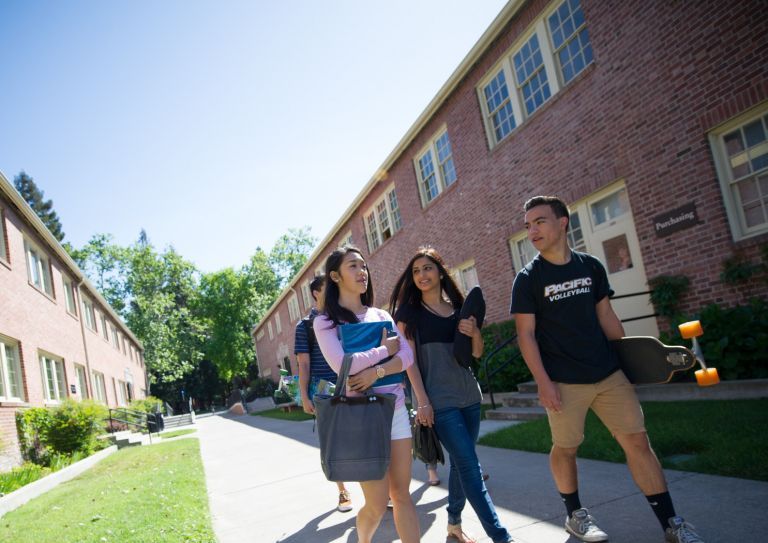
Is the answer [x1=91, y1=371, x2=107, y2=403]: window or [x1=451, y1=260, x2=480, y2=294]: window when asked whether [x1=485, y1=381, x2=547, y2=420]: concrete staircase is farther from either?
[x1=91, y1=371, x2=107, y2=403]: window

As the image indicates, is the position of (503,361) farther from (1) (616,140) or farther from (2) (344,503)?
(2) (344,503)

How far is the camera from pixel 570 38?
9.15 metres

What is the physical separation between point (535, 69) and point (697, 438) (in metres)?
7.47

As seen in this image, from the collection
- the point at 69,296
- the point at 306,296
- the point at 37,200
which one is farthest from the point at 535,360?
the point at 37,200

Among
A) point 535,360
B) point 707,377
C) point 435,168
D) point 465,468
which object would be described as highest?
point 435,168

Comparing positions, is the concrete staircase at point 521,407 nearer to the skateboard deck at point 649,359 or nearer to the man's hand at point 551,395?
the skateboard deck at point 649,359

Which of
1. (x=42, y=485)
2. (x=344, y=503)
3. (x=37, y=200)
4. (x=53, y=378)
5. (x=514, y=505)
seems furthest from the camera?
(x=37, y=200)

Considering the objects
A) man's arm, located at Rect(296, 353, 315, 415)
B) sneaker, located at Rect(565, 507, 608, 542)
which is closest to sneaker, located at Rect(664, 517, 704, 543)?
sneaker, located at Rect(565, 507, 608, 542)

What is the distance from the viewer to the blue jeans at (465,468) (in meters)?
3.08

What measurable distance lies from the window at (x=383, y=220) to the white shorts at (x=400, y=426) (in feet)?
46.2

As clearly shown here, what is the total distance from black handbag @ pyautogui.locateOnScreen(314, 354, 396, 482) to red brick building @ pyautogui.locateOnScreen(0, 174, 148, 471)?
32.3 feet

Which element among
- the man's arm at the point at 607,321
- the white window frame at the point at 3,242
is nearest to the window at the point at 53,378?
the white window frame at the point at 3,242

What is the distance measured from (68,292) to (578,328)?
20641mm

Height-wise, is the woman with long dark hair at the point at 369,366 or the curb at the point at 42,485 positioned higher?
the woman with long dark hair at the point at 369,366
